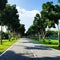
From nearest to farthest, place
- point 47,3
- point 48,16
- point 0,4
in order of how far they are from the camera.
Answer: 1. point 0,4
2. point 48,16
3. point 47,3

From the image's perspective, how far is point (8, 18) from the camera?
71.8 meters

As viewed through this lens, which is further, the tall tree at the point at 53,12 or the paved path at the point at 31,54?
the tall tree at the point at 53,12

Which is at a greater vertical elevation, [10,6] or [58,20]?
[10,6]

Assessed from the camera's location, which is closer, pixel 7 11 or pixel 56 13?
pixel 56 13

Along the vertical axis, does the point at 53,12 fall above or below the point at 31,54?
above

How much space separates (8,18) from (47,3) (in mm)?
15088

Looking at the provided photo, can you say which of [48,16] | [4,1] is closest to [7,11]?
[48,16]

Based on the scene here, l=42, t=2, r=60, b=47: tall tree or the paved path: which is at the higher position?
l=42, t=2, r=60, b=47: tall tree

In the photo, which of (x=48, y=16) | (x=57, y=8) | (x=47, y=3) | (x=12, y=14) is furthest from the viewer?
(x=12, y=14)

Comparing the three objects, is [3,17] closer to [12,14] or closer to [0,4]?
[12,14]

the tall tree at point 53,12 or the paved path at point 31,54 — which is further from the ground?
the tall tree at point 53,12

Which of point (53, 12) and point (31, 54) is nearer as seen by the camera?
point (31, 54)

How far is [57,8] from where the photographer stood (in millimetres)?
52406

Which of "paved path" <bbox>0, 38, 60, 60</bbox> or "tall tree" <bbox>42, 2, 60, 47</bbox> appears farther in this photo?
"tall tree" <bbox>42, 2, 60, 47</bbox>
